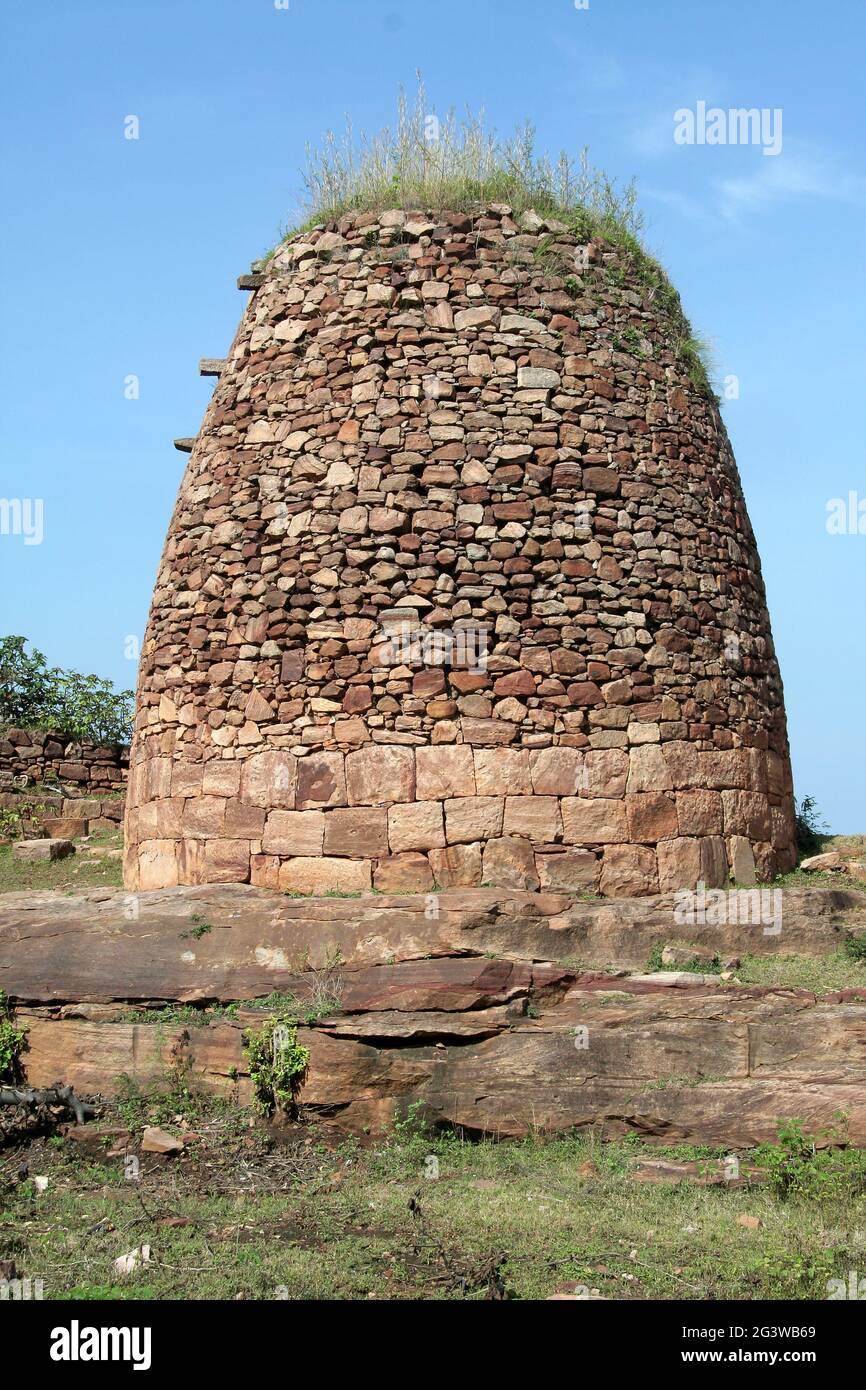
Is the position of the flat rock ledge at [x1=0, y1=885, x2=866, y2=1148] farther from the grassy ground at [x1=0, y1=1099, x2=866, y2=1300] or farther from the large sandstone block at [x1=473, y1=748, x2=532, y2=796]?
the large sandstone block at [x1=473, y1=748, x2=532, y2=796]

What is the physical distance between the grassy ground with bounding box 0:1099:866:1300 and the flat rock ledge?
291 mm

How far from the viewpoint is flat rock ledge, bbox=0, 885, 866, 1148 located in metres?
7.64

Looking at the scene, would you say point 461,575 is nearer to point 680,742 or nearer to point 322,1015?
point 680,742

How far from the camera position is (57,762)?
16250 mm

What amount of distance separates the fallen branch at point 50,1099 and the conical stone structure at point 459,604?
221cm

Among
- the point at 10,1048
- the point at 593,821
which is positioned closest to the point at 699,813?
the point at 593,821

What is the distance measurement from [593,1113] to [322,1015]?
1.78 m

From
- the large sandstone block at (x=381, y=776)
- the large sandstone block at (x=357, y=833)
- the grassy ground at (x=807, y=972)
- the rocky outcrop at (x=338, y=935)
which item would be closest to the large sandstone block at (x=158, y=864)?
the rocky outcrop at (x=338, y=935)

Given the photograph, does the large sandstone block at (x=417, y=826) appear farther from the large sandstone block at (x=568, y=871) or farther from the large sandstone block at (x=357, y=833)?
the large sandstone block at (x=568, y=871)

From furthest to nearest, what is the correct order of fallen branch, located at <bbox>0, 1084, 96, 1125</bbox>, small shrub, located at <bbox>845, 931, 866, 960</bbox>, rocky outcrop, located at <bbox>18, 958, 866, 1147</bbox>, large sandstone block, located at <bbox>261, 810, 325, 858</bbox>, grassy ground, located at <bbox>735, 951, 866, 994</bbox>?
large sandstone block, located at <bbox>261, 810, 325, 858</bbox> → small shrub, located at <bbox>845, 931, 866, 960</bbox> → grassy ground, located at <bbox>735, 951, 866, 994</bbox> → fallen branch, located at <bbox>0, 1084, 96, 1125</bbox> → rocky outcrop, located at <bbox>18, 958, 866, 1147</bbox>

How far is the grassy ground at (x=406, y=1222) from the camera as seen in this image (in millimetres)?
5902

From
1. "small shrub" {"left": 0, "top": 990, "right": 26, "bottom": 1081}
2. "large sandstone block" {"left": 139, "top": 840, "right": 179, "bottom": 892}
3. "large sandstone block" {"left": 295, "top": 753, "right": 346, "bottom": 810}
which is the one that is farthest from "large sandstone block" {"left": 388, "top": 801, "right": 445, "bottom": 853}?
"small shrub" {"left": 0, "top": 990, "right": 26, "bottom": 1081}

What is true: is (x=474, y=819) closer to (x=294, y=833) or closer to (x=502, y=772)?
(x=502, y=772)

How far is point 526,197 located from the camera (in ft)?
37.1
